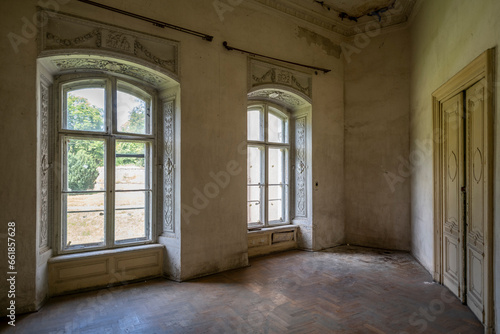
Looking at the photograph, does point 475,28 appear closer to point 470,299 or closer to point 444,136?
point 444,136

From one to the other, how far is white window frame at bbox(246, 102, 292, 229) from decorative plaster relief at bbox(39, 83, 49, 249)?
3.06m

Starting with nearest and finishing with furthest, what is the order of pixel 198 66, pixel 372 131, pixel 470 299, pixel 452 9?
pixel 470 299 → pixel 452 9 → pixel 198 66 → pixel 372 131

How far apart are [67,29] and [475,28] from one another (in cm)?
443

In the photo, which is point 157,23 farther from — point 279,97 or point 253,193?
point 253,193

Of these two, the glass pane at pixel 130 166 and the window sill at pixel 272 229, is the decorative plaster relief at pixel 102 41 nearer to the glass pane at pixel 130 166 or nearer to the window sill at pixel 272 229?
the glass pane at pixel 130 166

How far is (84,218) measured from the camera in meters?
3.96

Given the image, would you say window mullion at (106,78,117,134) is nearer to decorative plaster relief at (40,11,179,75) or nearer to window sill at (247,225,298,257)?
decorative plaster relief at (40,11,179,75)

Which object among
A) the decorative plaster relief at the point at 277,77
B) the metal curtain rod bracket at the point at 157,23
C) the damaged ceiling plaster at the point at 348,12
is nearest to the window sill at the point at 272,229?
the decorative plaster relief at the point at 277,77

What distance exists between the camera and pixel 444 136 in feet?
12.9

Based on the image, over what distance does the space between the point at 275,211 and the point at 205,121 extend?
2429mm

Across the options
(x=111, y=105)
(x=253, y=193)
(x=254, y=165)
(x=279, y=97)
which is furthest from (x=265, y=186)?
(x=111, y=105)

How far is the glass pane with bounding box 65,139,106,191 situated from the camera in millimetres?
3902

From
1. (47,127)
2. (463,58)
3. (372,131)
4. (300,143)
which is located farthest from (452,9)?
(47,127)

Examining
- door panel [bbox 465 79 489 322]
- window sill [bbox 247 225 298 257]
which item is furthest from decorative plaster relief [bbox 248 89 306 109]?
door panel [bbox 465 79 489 322]
